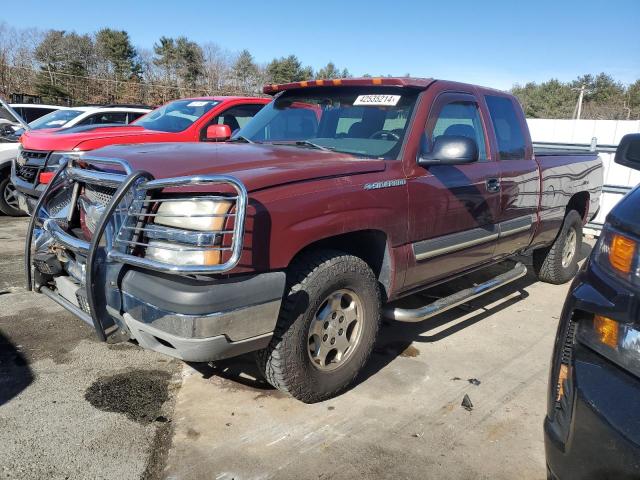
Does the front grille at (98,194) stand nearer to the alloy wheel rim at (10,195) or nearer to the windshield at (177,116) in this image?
the windshield at (177,116)

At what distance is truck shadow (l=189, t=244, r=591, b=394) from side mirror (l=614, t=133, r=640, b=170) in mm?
2052

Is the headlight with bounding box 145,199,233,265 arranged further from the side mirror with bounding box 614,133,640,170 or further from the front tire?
the side mirror with bounding box 614,133,640,170

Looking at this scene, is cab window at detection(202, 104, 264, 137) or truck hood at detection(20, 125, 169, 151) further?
cab window at detection(202, 104, 264, 137)

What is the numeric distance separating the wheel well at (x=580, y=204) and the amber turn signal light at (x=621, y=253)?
12.7 ft

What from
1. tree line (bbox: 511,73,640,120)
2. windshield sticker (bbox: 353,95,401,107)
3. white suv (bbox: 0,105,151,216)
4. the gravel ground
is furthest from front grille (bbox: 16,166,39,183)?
tree line (bbox: 511,73,640,120)

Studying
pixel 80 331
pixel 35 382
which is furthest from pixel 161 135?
pixel 35 382

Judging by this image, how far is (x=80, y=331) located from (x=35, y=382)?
812 millimetres

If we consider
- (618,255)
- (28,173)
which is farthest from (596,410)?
(28,173)

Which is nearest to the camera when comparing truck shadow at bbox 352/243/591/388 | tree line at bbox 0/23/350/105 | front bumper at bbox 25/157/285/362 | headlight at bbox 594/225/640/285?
headlight at bbox 594/225/640/285

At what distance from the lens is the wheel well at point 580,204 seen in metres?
5.55

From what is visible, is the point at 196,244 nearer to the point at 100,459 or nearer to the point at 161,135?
the point at 100,459

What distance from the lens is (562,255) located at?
5.69m

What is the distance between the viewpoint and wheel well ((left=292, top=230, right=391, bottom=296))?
3.16m

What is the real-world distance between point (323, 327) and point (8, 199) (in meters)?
7.37
